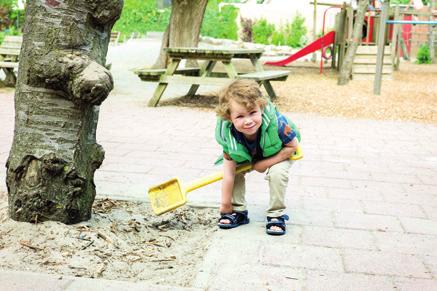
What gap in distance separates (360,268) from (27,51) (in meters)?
1.90

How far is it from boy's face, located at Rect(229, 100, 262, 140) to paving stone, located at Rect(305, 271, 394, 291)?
2.68 feet

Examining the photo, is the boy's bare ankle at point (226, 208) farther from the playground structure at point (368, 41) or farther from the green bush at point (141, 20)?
the green bush at point (141, 20)

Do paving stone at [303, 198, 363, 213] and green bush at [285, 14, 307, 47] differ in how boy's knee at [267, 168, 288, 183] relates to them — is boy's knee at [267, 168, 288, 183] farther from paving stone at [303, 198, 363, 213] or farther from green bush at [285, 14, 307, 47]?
green bush at [285, 14, 307, 47]

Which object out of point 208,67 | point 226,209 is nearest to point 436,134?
point 208,67

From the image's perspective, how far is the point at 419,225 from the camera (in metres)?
3.38

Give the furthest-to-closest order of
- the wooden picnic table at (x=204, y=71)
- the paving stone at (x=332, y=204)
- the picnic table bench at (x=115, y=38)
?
the picnic table bench at (x=115, y=38), the wooden picnic table at (x=204, y=71), the paving stone at (x=332, y=204)

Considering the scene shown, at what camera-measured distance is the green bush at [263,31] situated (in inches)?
1162

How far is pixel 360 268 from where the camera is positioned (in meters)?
2.67

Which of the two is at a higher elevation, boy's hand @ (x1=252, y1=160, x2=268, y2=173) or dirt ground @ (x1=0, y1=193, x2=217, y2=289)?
boy's hand @ (x1=252, y1=160, x2=268, y2=173)

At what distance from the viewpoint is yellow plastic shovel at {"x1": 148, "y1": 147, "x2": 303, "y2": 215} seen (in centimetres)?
329

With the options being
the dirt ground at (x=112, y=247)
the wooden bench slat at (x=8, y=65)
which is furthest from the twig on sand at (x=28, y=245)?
the wooden bench slat at (x=8, y=65)

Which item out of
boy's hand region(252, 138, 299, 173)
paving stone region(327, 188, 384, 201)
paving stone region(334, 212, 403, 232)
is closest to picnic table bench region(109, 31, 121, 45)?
paving stone region(327, 188, 384, 201)

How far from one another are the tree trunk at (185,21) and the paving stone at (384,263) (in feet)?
34.4

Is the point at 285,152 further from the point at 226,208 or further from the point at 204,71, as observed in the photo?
the point at 204,71
